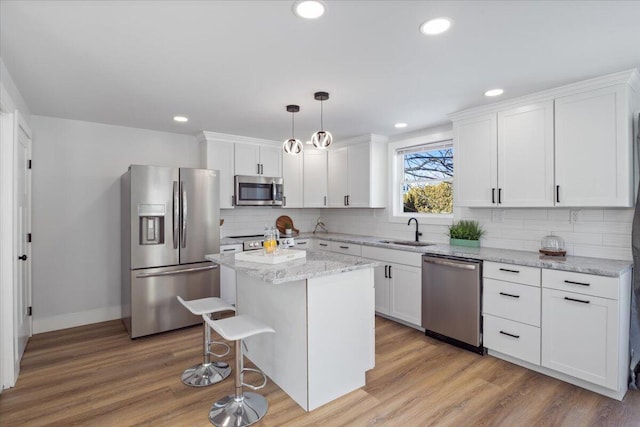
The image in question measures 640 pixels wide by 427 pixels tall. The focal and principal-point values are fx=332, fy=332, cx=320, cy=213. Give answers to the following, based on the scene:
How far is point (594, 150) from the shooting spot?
2.66 metres

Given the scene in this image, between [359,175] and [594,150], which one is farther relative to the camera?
[359,175]

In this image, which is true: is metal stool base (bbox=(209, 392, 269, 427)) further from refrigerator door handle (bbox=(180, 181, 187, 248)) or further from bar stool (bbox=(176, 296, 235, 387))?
refrigerator door handle (bbox=(180, 181, 187, 248))

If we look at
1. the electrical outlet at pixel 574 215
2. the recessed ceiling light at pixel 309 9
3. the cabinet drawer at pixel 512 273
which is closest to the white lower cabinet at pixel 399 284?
the cabinet drawer at pixel 512 273

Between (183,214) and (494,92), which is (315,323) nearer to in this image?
(183,214)

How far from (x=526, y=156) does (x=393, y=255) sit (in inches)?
66.2

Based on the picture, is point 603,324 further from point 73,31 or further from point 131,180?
point 131,180

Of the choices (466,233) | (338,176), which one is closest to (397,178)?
(338,176)

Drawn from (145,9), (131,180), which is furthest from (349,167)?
(145,9)

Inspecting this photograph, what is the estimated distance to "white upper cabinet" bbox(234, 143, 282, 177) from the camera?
186 inches

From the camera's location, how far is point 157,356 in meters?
3.13

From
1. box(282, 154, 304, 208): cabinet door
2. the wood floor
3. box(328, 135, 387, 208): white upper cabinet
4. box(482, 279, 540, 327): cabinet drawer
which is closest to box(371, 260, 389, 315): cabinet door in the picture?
the wood floor

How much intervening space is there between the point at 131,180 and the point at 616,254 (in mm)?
4576

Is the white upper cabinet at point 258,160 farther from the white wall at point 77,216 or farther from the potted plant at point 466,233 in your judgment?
the potted plant at point 466,233

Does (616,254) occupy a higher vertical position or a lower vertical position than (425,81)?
lower
